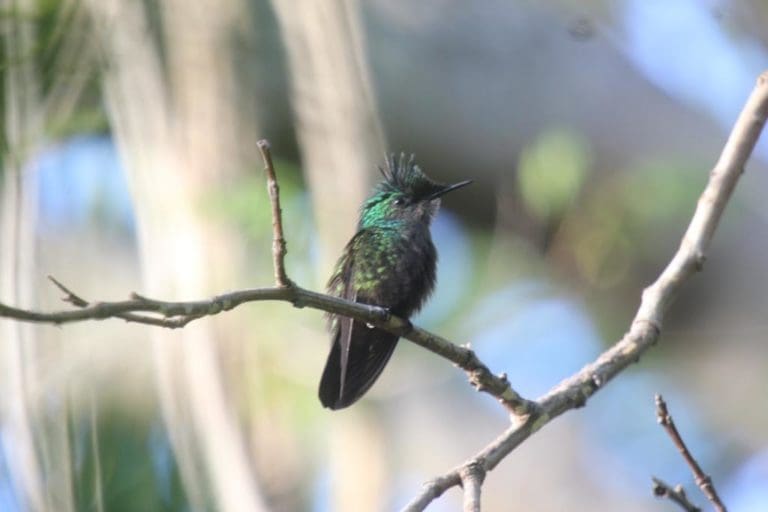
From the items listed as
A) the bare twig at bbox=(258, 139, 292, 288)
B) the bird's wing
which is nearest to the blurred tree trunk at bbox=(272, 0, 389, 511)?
the bird's wing

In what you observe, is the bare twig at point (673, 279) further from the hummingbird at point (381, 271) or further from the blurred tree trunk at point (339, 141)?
the blurred tree trunk at point (339, 141)

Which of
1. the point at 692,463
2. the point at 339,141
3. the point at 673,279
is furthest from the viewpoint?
the point at 339,141

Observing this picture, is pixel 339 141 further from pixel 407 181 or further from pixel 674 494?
pixel 674 494

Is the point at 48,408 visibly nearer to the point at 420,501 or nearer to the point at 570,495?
the point at 420,501

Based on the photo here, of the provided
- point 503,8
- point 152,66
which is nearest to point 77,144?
point 152,66

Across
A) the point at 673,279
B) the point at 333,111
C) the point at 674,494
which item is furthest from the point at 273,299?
the point at 333,111
